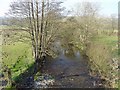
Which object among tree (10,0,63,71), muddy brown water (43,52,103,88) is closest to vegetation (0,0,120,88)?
tree (10,0,63,71)

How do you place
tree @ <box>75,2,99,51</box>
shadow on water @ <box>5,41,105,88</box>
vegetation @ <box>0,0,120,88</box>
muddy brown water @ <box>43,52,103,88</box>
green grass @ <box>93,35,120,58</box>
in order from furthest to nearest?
tree @ <box>75,2,99,51</box>, green grass @ <box>93,35,120,58</box>, vegetation @ <box>0,0,120,88</box>, muddy brown water @ <box>43,52,103,88</box>, shadow on water @ <box>5,41,105,88</box>

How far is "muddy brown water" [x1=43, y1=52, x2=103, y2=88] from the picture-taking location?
1303cm

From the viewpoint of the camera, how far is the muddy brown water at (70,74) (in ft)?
42.8

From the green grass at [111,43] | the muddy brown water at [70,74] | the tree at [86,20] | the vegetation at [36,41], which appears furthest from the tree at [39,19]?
the tree at [86,20]

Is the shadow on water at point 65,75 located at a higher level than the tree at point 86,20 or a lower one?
lower

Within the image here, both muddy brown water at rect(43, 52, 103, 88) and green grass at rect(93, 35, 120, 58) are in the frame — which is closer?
muddy brown water at rect(43, 52, 103, 88)

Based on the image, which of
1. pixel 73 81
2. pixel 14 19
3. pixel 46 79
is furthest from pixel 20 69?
pixel 14 19

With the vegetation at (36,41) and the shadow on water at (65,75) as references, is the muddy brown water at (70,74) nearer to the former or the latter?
the shadow on water at (65,75)

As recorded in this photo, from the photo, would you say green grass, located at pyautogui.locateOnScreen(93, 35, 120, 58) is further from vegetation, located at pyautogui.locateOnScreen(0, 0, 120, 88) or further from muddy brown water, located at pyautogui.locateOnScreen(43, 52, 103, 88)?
muddy brown water, located at pyautogui.locateOnScreen(43, 52, 103, 88)

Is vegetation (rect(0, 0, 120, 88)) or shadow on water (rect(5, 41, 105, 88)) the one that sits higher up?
vegetation (rect(0, 0, 120, 88))

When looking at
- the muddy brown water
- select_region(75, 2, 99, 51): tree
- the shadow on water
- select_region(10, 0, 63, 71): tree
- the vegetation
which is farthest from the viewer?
select_region(75, 2, 99, 51): tree

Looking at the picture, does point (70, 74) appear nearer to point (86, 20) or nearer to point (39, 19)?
point (39, 19)

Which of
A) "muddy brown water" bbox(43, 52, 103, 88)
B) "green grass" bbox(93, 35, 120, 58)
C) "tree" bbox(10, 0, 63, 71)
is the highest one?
"tree" bbox(10, 0, 63, 71)

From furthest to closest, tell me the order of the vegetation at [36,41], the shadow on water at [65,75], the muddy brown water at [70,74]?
the vegetation at [36,41] < the muddy brown water at [70,74] < the shadow on water at [65,75]
